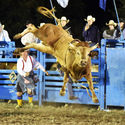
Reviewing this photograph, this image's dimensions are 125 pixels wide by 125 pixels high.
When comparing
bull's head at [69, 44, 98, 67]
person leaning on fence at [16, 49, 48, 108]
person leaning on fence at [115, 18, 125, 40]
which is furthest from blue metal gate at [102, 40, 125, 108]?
bull's head at [69, 44, 98, 67]

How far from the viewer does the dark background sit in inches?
616

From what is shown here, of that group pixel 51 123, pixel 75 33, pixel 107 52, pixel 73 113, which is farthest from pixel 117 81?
pixel 75 33

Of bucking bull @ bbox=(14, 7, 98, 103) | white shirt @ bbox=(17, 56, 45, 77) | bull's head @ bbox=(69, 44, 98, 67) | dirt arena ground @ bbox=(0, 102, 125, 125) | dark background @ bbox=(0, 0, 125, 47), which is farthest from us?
dark background @ bbox=(0, 0, 125, 47)

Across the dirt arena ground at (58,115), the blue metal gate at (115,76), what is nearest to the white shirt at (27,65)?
the dirt arena ground at (58,115)

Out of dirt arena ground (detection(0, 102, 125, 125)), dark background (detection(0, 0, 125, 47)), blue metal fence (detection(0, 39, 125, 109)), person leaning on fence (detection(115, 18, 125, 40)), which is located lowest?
dirt arena ground (detection(0, 102, 125, 125))

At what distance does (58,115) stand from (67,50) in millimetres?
2000

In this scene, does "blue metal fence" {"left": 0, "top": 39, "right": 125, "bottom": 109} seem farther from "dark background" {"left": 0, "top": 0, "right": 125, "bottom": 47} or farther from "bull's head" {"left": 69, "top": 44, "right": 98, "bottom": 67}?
"dark background" {"left": 0, "top": 0, "right": 125, "bottom": 47}

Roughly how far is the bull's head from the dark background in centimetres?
909

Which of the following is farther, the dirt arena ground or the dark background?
the dark background

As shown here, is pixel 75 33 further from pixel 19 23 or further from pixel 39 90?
pixel 39 90

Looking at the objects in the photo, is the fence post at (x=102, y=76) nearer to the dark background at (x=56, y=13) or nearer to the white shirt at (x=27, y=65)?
the white shirt at (x=27, y=65)

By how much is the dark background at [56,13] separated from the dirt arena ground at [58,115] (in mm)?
6733

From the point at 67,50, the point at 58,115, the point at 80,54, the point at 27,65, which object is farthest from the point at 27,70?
the point at 80,54

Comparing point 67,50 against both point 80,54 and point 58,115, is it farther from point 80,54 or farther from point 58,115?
point 58,115
